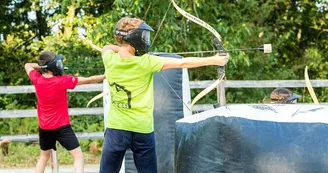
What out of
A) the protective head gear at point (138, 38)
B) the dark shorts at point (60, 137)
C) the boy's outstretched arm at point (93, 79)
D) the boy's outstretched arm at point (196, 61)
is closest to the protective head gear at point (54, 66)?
the boy's outstretched arm at point (93, 79)

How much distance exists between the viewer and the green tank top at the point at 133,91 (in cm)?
480

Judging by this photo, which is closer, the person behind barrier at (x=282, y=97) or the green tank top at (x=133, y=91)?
the green tank top at (x=133, y=91)

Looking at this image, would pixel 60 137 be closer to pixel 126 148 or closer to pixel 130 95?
pixel 126 148

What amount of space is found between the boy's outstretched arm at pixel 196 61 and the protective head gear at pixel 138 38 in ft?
0.79

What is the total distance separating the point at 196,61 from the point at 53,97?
7.79 ft

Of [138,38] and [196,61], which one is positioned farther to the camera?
[138,38]

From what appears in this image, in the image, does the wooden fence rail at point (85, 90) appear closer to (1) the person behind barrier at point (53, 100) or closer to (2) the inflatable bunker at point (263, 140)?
(1) the person behind barrier at point (53, 100)

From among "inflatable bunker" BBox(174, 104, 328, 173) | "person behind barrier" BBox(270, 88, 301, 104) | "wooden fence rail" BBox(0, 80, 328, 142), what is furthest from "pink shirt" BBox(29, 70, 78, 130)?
"wooden fence rail" BBox(0, 80, 328, 142)

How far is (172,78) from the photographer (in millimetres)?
6426

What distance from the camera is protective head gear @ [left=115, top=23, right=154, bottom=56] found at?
4.85 meters

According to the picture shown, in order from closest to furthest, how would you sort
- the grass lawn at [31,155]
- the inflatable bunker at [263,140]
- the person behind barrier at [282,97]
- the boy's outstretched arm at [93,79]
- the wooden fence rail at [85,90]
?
1. the inflatable bunker at [263,140]
2. the boy's outstretched arm at [93,79]
3. the person behind barrier at [282,97]
4. the wooden fence rail at [85,90]
5. the grass lawn at [31,155]

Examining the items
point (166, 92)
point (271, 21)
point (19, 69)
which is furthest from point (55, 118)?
point (271, 21)

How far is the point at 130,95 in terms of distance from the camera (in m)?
4.83

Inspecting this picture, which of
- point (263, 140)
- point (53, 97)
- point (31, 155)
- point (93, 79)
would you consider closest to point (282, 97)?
point (93, 79)
